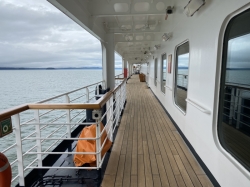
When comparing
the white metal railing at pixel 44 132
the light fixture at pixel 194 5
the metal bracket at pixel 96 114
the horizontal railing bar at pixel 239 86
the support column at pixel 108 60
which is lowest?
the white metal railing at pixel 44 132

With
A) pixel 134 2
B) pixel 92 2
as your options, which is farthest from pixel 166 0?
pixel 92 2

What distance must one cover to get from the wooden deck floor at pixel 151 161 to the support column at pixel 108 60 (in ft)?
5.99

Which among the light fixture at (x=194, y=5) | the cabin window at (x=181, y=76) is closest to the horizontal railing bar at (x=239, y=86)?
the light fixture at (x=194, y=5)

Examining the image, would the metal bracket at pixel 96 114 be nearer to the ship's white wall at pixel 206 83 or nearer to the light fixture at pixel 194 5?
the ship's white wall at pixel 206 83

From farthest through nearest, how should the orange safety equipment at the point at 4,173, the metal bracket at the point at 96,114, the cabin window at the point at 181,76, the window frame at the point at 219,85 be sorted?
the cabin window at the point at 181,76, the metal bracket at the point at 96,114, the window frame at the point at 219,85, the orange safety equipment at the point at 4,173

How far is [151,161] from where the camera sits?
188 cm

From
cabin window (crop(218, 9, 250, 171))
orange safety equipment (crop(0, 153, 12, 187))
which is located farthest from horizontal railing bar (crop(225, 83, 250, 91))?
orange safety equipment (crop(0, 153, 12, 187))

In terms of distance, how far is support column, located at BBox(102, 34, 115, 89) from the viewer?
4266 millimetres

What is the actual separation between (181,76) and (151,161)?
5.27 ft

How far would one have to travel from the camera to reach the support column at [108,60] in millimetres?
4266

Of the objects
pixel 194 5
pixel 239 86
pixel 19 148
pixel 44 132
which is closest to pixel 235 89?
pixel 239 86

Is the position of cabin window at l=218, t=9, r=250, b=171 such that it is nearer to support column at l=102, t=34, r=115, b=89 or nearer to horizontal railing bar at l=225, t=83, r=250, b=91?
horizontal railing bar at l=225, t=83, r=250, b=91

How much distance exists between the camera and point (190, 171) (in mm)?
1696

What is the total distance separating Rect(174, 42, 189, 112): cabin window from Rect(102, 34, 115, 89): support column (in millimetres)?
1775
